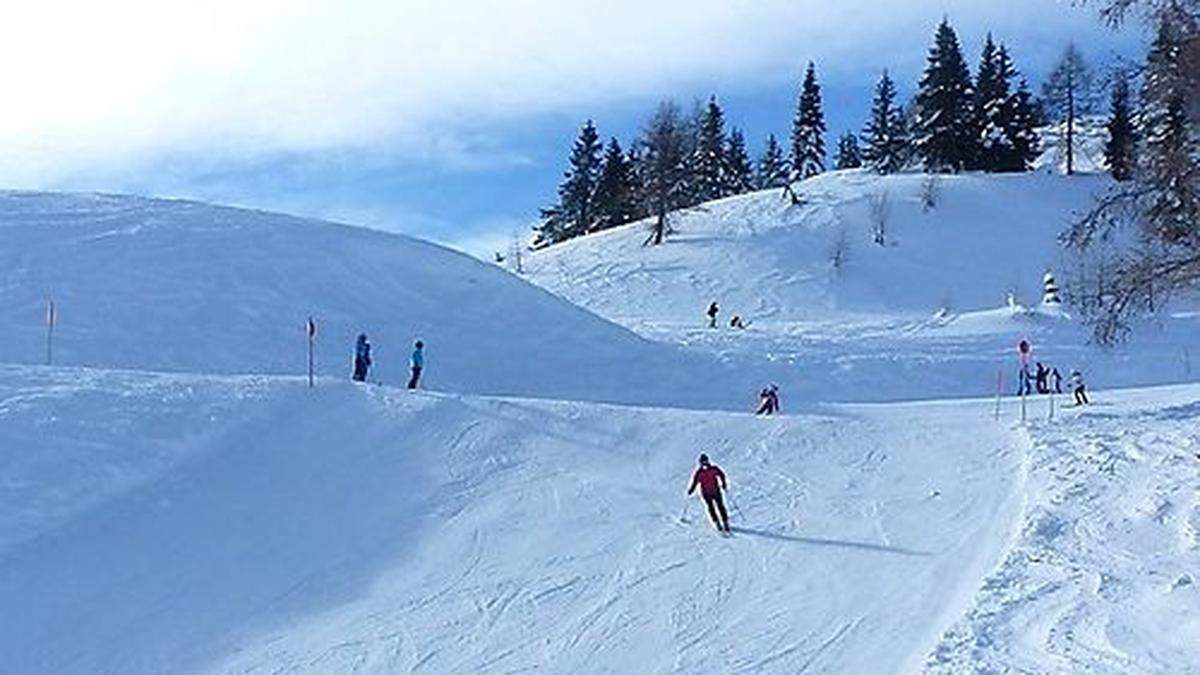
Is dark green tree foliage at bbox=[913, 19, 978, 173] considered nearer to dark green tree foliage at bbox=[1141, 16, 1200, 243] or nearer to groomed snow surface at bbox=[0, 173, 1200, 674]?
groomed snow surface at bbox=[0, 173, 1200, 674]

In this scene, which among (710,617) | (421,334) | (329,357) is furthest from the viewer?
(421,334)

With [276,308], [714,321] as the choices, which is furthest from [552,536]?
[714,321]

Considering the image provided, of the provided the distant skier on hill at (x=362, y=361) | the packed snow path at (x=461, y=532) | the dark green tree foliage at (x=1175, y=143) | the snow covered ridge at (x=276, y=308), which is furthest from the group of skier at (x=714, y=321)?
the dark green tree foliage at (x=1175, y=143)

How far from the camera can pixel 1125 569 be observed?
1518cm

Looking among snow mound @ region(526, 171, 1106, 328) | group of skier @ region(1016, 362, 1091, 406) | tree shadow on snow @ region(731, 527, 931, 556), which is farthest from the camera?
snow mound @ region(526, 171, 1106, 328)

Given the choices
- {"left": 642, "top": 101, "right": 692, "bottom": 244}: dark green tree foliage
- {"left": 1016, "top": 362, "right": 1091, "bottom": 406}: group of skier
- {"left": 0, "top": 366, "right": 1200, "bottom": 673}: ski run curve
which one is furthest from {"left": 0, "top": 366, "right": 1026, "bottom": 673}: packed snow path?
{"left": 642, "top": 101, "right": 692, "bottom": 244}: dark green tree foliage

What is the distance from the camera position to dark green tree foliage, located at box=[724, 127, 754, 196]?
3684 inches

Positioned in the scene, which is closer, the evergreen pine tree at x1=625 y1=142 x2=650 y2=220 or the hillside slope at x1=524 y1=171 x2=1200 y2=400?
the hillside slope at x1=524 y1=171 x2=1200 y2=400

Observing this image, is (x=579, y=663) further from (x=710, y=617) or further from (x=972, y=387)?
(x=972, y=387)

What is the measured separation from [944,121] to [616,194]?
795 inches

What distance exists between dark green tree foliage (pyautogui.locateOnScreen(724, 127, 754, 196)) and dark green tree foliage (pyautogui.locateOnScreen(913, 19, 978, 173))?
1398 centimetres

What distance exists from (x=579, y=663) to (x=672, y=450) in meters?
8.71

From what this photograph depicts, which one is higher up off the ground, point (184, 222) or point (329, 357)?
point (184, 222)

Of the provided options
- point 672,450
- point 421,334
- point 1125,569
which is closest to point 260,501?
point 672,450
